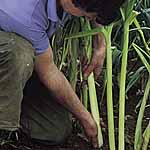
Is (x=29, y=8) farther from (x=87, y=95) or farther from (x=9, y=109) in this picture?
(x=87, y=95)

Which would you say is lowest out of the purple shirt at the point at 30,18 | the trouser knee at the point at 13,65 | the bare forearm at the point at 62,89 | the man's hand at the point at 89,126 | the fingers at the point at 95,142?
the fingers at the point at 95,142

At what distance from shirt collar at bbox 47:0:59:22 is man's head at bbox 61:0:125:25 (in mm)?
37

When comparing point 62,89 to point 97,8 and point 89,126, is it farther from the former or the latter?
point 97,8

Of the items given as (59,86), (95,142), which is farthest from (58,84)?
(95,142)

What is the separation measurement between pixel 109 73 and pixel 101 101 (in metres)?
0.35

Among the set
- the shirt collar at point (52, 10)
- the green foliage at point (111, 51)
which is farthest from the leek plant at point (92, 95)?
the shirt collar at point (52, 10)

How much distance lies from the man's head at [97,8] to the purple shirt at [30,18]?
0.07 m

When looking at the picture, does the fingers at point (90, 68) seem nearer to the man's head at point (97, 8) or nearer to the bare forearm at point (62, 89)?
the bare forearm at point (62, 89)

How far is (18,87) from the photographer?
4.42 feet

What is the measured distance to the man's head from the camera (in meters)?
1.22

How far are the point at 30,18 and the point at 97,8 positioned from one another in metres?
0.18

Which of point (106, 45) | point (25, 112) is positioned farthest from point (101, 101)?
point (106, 45)

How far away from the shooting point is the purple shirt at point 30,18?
51.1 inches

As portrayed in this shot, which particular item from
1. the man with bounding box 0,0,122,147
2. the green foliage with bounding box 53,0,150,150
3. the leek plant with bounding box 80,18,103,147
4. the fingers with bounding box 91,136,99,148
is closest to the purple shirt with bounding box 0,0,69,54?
the man with bounding box 0,0,122,147
